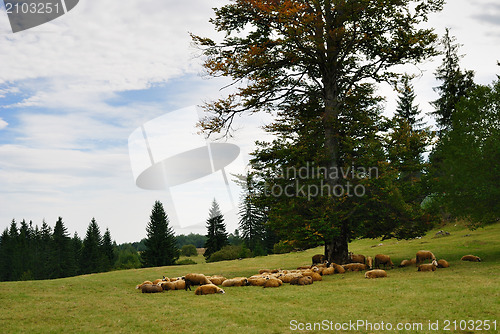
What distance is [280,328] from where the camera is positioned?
9031mm

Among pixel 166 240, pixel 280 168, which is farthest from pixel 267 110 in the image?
pixel 166 240

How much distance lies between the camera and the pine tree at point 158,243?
7800 centimetres

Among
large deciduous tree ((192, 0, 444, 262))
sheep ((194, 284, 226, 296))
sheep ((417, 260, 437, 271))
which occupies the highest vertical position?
large deciduous tree ((192, 0, 444, 262))

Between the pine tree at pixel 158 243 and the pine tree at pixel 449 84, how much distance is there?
56.0m

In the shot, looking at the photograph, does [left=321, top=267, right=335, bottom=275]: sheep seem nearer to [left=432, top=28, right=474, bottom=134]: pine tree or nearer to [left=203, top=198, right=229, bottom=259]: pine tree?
[left=432, top=28, right=474, bottom=134]: pine tree

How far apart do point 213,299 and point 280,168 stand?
498 inches

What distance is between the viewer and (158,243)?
7862cm

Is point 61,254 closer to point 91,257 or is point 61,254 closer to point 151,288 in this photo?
point 91,257

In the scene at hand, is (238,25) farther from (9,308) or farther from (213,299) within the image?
(9,308)

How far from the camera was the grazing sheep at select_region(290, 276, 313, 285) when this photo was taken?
678 inches

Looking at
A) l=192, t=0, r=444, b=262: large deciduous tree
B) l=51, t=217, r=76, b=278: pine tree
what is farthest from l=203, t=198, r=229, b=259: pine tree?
l=192, t=0, r=444, b=262: large deciduous tree

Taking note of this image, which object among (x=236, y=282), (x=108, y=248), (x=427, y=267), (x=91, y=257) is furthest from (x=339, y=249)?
(x=108, y=248)

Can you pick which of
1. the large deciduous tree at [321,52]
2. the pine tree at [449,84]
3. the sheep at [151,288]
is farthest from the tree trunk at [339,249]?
the pine tree at [449,84]

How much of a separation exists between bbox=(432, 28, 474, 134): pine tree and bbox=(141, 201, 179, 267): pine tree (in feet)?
184
